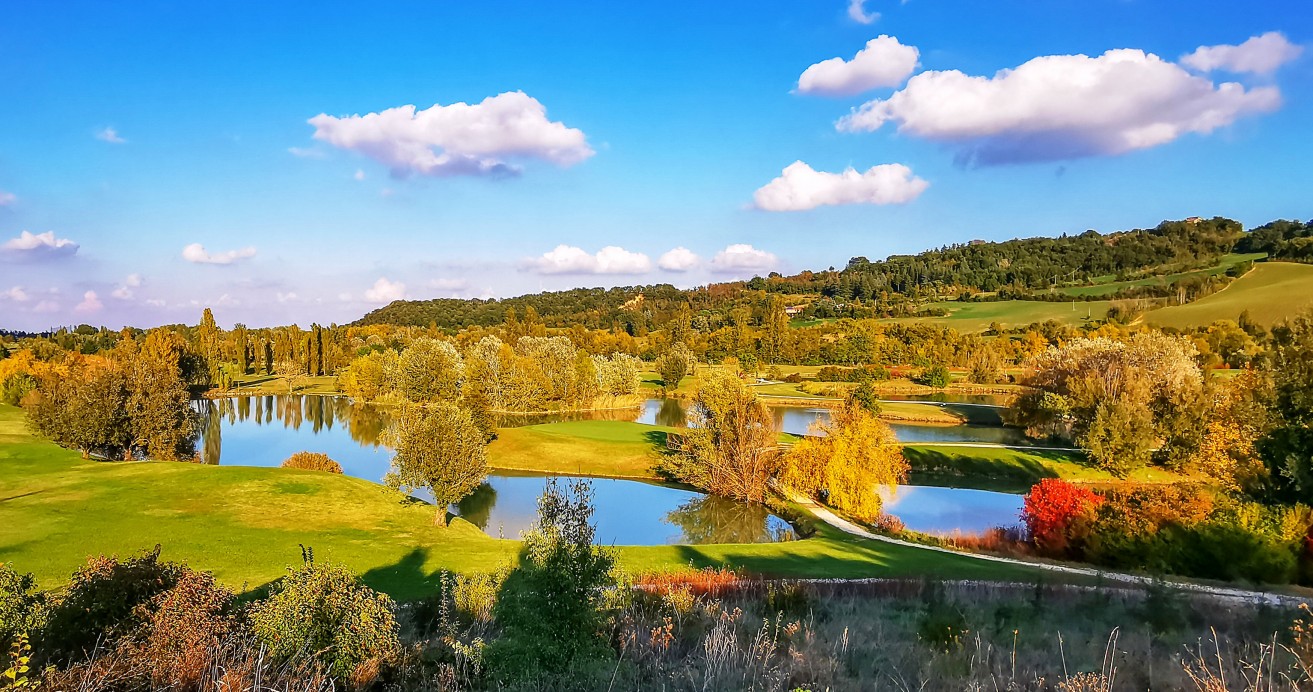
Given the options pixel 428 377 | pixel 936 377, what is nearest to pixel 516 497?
pixel 428 377

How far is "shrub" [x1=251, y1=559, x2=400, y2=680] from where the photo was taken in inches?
260

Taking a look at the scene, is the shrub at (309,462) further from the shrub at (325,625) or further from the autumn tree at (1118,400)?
the autumn tree at (1118,400)

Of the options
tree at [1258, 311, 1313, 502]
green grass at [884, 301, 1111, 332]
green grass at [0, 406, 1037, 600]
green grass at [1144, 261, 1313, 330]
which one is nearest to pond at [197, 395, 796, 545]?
green grass at [0, 406, 1037, 600]

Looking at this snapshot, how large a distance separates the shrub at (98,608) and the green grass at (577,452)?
35.7 m

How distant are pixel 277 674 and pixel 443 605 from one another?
406cm

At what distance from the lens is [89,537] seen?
20.6m

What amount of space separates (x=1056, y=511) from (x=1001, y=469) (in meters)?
17.0

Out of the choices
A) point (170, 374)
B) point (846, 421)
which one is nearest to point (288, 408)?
point (170, 374)

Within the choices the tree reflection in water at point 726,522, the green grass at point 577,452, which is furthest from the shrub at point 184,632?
the green grass at point 577,452

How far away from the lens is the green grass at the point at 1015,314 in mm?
120500

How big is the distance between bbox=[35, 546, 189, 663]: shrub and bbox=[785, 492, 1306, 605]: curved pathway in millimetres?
14831

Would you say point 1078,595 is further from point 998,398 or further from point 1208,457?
point 998,398

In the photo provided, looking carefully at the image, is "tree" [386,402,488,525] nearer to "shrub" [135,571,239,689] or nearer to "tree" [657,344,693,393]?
"shrub" [135,571,239,689]

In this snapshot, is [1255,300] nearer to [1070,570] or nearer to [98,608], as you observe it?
[1070,570]
